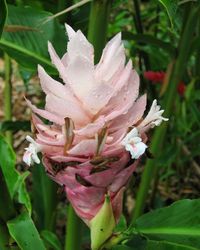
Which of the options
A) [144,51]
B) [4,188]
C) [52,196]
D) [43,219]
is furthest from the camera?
[144,51]

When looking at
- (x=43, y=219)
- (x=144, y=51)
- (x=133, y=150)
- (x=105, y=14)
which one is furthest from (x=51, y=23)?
(x=144, y=51)

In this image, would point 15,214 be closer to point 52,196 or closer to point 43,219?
point 52,196

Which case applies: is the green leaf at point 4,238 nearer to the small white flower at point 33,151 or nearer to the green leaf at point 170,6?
the small white flower at point 33,151

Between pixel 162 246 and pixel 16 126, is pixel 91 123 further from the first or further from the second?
pixel 16 126

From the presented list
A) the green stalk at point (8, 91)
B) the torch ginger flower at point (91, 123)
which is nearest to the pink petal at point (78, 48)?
the torch ginger flower at point (91, 123)

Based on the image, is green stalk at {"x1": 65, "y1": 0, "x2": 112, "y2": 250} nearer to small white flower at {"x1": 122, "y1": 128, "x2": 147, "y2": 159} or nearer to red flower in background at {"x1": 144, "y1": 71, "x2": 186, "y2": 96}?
small white flower at {"x1": 122, "y1": 128, "x2": 147, "y2": 159}

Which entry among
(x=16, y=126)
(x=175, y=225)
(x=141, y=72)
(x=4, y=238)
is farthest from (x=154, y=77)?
(x=4, y=238)
